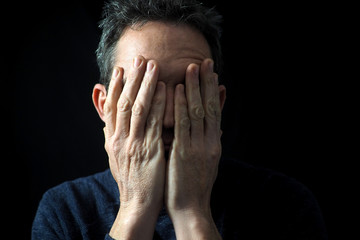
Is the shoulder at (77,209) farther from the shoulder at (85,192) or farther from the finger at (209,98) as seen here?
the finger at (209,98)

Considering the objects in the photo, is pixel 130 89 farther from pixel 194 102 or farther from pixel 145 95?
pixel 194 102

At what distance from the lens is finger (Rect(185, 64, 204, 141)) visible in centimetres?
131

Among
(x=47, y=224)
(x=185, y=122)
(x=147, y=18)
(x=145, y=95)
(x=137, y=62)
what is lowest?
(x=47, y=224)

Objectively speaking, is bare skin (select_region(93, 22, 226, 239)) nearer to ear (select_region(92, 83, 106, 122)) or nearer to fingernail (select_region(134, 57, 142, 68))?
fingernail (select_region(134, 57, 142, 68))

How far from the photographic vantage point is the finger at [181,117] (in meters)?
1.31

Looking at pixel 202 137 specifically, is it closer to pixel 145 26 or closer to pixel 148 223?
pixel 148 223

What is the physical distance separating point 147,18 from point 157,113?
0.45 metres

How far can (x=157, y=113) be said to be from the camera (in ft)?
4.28

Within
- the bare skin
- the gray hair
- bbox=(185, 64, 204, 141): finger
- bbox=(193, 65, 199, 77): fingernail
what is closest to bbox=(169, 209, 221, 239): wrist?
the bare skin

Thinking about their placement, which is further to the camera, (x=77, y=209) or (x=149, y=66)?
(x=77, y=209)

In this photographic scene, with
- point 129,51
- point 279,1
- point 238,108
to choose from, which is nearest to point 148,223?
point 129,51

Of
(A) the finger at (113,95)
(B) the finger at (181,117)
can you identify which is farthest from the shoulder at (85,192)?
(B) the finger at (181,117)

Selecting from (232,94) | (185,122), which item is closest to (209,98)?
(185,122)

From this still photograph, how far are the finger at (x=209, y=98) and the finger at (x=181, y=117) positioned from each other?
8cm
